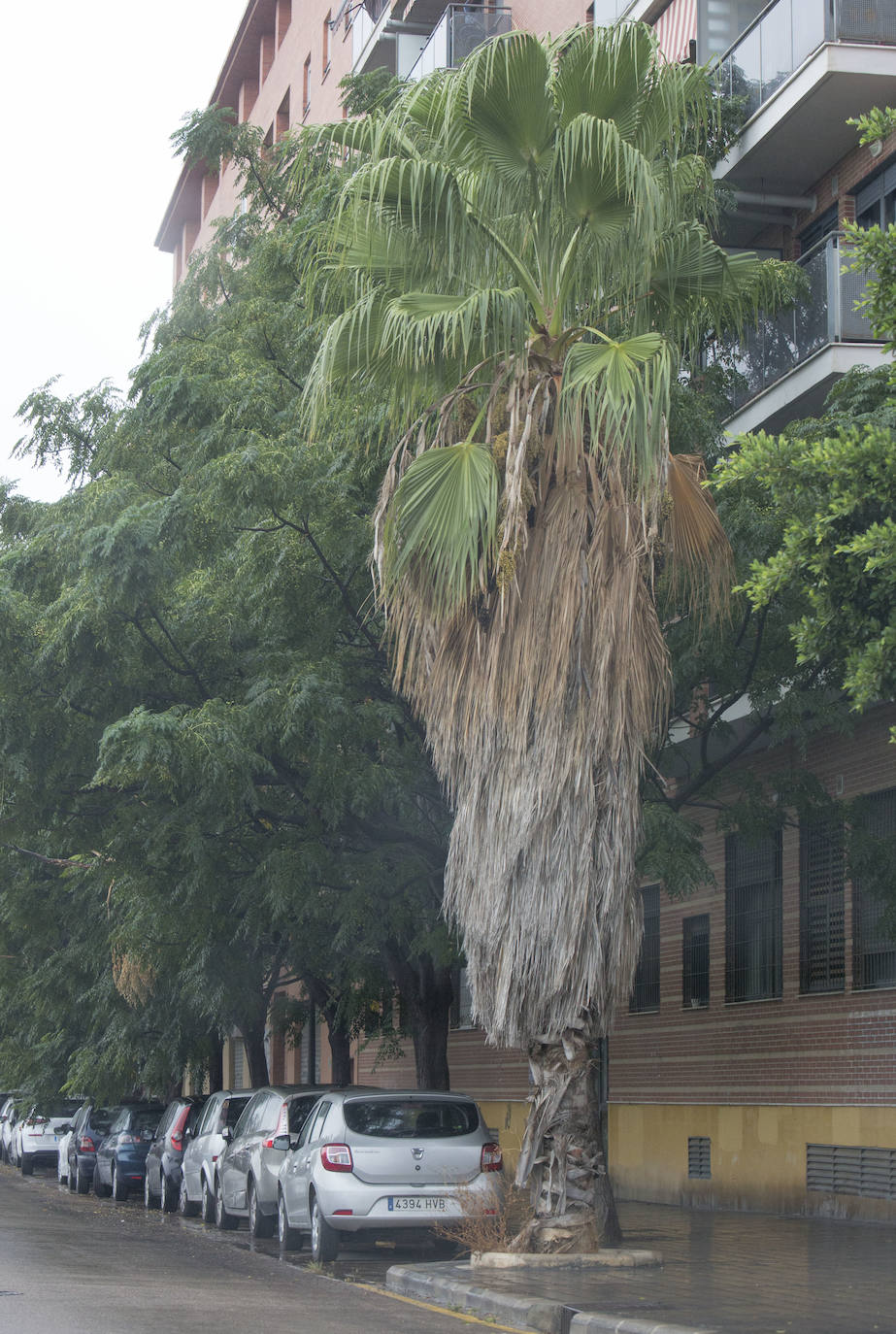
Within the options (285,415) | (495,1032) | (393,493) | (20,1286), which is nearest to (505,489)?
(393,493)

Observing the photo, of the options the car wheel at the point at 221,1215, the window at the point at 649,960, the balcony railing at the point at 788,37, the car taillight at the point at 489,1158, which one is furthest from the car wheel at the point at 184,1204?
the balcony railing at the point at 788,37

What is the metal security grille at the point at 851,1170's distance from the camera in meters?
17.5

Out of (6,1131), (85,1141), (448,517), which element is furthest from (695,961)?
(6,1131)

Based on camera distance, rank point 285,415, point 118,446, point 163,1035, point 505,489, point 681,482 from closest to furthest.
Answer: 1. point 505,489
2. point 681,482
3. point 285,415
4. point 118,446
5. point 163,1035

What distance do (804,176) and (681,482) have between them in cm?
806

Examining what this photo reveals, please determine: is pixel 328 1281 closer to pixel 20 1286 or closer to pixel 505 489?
pixel 20 1286

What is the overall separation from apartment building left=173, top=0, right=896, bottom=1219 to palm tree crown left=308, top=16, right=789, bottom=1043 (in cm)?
478

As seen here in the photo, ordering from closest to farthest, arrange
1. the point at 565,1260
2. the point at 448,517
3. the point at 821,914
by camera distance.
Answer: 1. the point at 448,517
2. the point at 565,1260
3. the point at 821,914

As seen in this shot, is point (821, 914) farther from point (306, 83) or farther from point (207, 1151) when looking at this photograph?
point (306, 83)

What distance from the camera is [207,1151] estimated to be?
2061 centimetres

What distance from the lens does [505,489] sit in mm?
12062

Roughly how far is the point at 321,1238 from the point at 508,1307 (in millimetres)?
4424

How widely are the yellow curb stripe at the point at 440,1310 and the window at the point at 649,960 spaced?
1110 centimetres

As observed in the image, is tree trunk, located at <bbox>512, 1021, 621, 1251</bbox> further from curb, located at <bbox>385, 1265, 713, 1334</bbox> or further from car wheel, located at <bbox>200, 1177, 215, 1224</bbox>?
car wheel, located at <bbox>200, 1177, 215, 1224</bbox>
